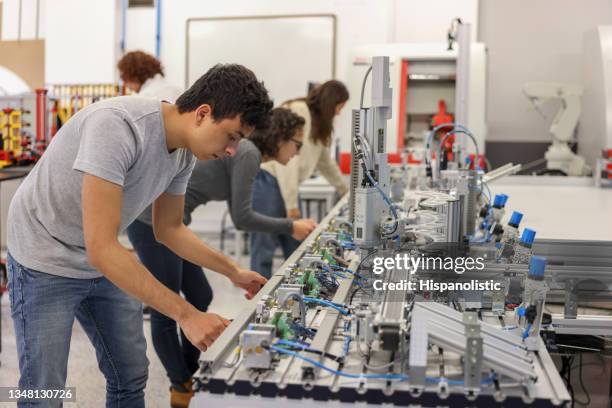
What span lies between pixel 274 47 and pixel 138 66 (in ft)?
9.27

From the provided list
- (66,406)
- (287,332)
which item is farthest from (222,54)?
(287,332)

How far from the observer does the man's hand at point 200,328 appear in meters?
1.38

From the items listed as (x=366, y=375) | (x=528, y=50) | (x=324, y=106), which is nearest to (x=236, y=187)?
(x=324, y=106)

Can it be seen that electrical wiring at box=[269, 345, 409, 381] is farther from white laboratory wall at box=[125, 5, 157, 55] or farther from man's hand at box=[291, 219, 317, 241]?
white laboratory wall at box=[125, 5, 157, 55]

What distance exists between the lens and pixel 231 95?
1413 mm

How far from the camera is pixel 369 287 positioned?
1704 mm

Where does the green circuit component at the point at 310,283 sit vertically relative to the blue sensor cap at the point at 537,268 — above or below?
below

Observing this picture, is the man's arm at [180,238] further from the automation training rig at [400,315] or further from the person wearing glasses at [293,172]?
the person wearing glasses at [293,172]

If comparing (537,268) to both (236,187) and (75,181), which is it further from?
(236,187)

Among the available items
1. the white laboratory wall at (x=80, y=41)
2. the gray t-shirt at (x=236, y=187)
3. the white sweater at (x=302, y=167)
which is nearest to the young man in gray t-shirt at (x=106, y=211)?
the gray t-shirt at (x=236, y=187)

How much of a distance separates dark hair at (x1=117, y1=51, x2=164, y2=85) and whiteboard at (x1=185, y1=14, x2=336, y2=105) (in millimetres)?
2579

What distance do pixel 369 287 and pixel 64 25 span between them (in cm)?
540

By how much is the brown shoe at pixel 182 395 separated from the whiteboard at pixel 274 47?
148 inches

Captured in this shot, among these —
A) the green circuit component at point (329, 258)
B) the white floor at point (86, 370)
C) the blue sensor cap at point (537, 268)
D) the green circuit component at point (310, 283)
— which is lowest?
the white floor at point (86, 370)
